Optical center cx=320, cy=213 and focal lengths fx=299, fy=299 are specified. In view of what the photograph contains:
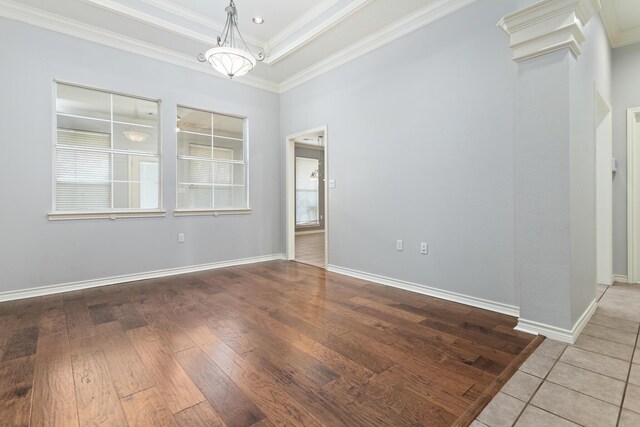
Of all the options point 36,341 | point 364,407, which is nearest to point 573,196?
point 364,407

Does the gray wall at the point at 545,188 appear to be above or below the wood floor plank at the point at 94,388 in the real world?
above

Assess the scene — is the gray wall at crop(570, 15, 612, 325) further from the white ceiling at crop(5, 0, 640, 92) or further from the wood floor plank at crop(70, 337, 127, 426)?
the wood floor plank at crop(70, 337, 127, 426)

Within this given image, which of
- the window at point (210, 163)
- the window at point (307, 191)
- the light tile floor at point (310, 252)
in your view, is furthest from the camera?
the window at point (307, 191)

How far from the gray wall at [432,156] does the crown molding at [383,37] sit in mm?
74

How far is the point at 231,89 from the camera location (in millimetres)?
4762

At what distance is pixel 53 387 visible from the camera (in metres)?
1.66

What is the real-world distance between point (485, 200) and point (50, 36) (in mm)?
4966

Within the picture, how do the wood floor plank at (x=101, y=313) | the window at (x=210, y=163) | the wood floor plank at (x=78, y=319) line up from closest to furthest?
the wood floor plank at (x=78, y=319) → the wood floor plank at (x=101, y=313) → the window at (x=210, y=163)

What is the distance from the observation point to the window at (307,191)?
30.0 feet

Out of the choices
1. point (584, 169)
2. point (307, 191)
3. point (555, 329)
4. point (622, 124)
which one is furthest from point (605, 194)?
point (307, 191)

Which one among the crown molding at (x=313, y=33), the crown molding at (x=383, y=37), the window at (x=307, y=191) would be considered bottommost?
the window at (x=307, y=191)

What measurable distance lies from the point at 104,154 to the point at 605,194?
236 inches

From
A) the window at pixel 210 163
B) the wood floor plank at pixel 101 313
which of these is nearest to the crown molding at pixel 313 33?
the window at pixel 210 163

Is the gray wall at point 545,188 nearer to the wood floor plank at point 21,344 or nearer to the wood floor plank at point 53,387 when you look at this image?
the wood floor plank at point 53,387
